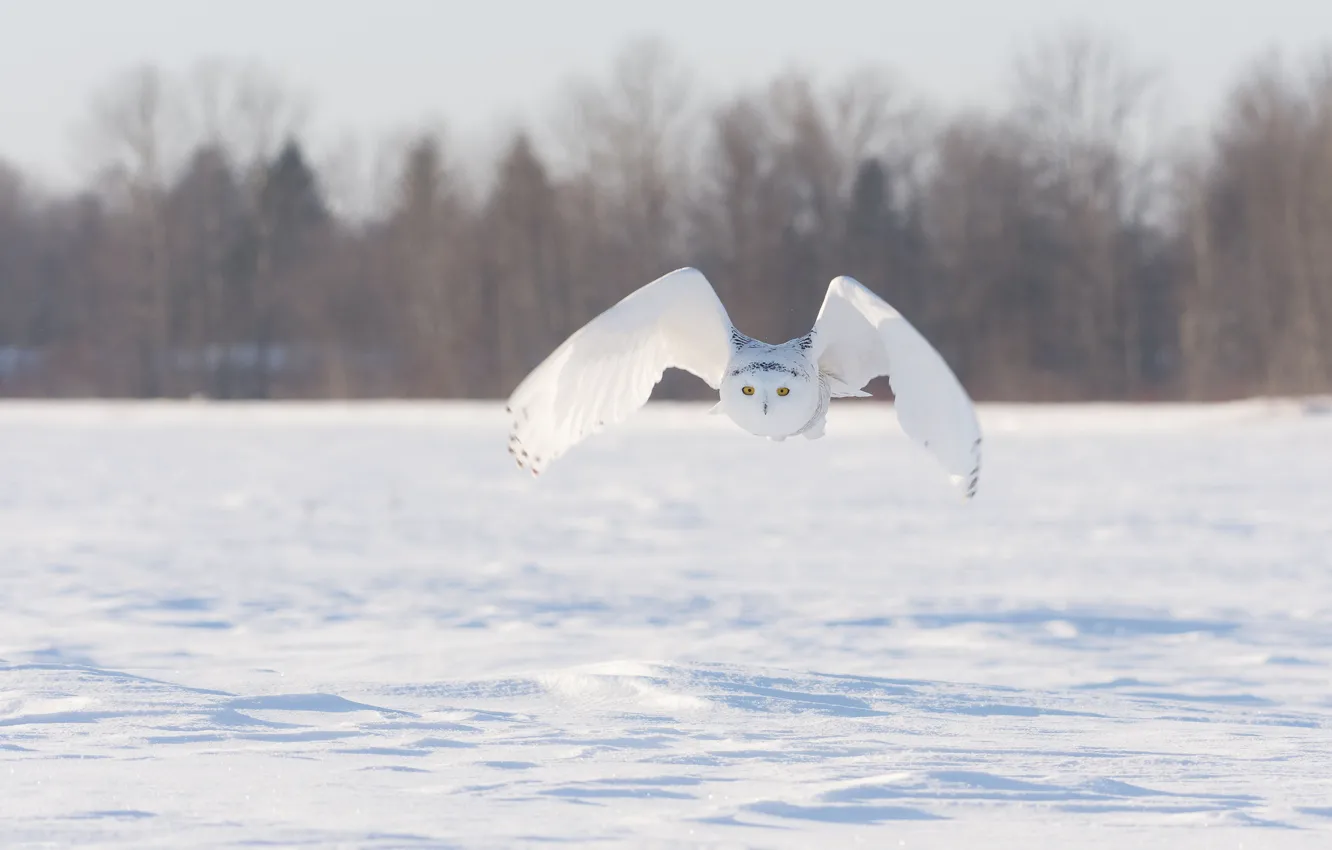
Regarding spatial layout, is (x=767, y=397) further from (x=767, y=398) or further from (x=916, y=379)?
(x=916, y=379)

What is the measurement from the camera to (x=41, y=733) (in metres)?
5.26

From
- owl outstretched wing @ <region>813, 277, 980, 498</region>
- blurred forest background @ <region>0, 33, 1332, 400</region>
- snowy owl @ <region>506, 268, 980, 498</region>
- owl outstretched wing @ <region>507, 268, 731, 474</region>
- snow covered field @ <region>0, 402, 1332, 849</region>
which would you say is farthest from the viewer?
blurred forest background @ <region>0, 33, 1332, 400</region>

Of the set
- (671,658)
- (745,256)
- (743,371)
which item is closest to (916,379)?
(743,371)

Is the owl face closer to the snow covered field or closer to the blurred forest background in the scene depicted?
the snow covered field

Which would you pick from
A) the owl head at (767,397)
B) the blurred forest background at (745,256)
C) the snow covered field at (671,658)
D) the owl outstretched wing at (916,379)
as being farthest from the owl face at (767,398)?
the blurred forest background at (745,256)

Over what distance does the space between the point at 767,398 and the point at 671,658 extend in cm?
409

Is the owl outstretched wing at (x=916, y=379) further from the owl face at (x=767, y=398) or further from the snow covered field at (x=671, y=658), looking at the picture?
the snow covered field at (x=671, y=658)

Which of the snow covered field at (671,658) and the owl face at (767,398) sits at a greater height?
the owl face at (767,398)

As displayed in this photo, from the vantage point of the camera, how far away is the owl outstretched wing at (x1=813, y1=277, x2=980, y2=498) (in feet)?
12.2

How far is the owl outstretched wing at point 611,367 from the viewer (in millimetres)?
4074

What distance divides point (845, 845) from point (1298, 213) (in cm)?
2774

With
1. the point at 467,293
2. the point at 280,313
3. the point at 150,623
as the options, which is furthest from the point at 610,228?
the point at 150,623

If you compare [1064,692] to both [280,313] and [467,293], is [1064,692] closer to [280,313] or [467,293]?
[467,293]

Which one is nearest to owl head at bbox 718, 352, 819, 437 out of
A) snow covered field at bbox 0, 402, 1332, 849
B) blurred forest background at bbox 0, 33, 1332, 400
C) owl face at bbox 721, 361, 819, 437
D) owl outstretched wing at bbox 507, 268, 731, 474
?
owl face at bbox 721, 361, 819, 437
